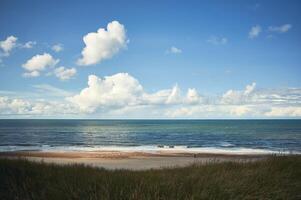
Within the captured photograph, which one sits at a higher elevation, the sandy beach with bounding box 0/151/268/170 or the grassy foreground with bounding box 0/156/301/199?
the grassy foreground with bounding box 0/156/301/199

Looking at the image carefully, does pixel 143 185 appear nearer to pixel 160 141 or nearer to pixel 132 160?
pixel 132 160

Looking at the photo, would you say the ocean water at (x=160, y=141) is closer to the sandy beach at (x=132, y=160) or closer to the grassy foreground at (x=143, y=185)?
the sandy beach at (x=132, y=160)

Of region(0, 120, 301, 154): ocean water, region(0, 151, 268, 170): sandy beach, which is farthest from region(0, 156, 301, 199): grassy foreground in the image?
region(0, 120, 301, 154): ocean water

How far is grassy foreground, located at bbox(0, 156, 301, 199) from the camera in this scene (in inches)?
320

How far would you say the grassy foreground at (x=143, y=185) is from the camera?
8141mm

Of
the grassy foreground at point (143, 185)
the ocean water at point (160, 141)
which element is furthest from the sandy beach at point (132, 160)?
the grassy foreground at point (143, 185)

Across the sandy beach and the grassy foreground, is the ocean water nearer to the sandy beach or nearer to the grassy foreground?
the sandy beach

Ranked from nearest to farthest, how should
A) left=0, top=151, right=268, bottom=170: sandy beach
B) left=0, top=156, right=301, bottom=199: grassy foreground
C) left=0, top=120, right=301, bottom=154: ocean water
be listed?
left=0, top=156, right=301, bottom=199: grassy foreground < left=0, top=151, right=268, bottom=170: sandy beach < left=0, top=120, right=301, bottom=154: ocean water

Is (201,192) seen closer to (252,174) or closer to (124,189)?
(124,189)

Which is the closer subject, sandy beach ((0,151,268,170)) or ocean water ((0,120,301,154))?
sandy beach ((0,151,268,170))

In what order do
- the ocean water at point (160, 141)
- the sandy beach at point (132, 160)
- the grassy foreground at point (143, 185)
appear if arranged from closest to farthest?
1. the grassy foreground at point (143, 185)
2. the sandy beach at point (132, 160)
3. the ocean water at point (160, 141)

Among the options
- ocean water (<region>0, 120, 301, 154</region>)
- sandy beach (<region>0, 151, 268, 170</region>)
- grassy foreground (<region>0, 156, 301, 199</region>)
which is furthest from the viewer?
ocean water (<region>0, 120, 301, 154</region>)

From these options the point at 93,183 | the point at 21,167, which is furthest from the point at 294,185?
the point at 21,167

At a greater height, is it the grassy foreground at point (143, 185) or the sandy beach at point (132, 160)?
the grassy foreground at point (143, 185)
